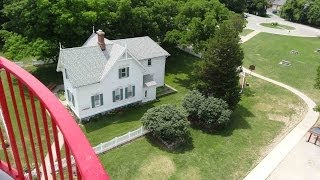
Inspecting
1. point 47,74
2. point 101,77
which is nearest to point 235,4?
point 47,74

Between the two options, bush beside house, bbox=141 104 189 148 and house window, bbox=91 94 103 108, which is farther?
house window, bbox=91 94 103 108

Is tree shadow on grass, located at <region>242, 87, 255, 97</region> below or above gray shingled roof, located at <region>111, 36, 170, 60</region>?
below

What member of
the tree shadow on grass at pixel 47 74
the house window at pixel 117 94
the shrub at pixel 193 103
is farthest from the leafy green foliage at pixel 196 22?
the tree shadow on grass at pixel 47 74


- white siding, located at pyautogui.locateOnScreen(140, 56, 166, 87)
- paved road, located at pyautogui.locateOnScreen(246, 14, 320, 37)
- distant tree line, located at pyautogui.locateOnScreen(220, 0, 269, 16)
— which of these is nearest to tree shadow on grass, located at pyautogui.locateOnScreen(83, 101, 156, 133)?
white siding, located at pyautogui.locateOnScreen(140, 56, 166, 87)

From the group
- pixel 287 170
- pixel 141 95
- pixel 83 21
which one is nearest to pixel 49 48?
pixel 83 21

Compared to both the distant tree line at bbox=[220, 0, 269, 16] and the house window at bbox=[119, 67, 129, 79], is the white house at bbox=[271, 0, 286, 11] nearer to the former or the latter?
the distant tree line at bbox=[220, 0, 269, 16]

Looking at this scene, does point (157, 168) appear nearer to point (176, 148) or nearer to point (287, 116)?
point (176, 148)

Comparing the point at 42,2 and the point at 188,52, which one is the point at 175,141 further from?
the point at 188,52

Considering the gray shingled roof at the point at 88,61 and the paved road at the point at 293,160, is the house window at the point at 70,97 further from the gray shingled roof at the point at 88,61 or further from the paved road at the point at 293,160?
the paved road at the point at 293,160
